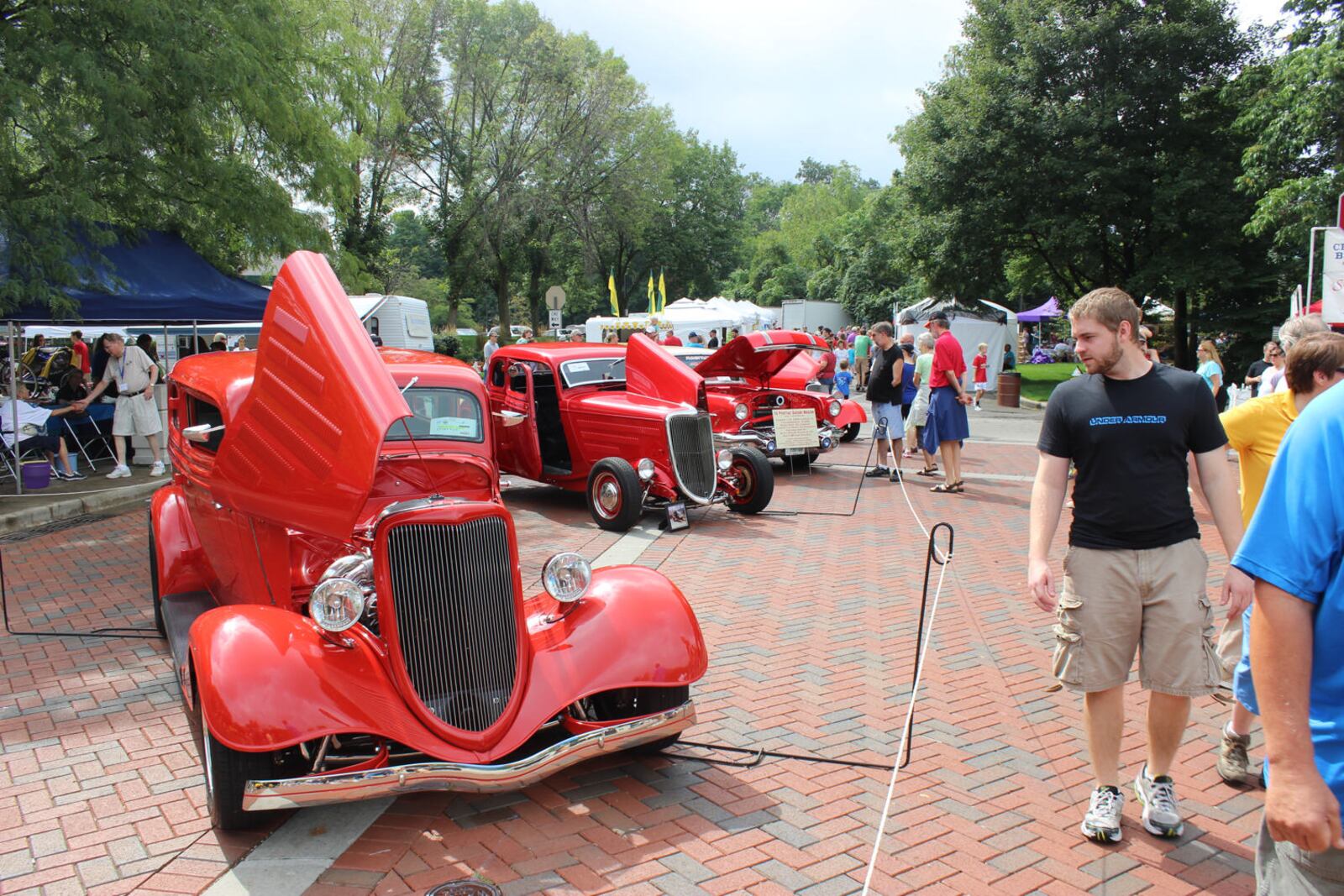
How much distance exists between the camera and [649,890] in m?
3.32

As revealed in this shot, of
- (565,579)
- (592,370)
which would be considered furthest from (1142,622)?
(592,370)

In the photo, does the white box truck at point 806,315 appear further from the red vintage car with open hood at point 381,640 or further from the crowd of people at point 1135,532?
the crowd of people at point 1135,532

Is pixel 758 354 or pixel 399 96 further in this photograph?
pixel 399 96

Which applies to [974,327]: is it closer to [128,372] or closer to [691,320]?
[691,320]

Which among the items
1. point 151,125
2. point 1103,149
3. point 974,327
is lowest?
point 974,327

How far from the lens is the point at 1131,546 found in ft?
11.4

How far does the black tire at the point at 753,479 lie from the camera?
409 inches

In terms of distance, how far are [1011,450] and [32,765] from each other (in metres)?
14.6

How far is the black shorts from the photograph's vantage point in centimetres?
1205

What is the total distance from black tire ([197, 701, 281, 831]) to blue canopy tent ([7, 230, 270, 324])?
8923 mm

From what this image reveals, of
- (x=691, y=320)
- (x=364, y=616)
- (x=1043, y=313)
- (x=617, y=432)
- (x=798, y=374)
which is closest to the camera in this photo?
(x=364, y=616)

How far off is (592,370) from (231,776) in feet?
26.4

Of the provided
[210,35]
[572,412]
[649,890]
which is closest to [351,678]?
[649,890]

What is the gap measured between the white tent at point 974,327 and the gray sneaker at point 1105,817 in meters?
25.1
